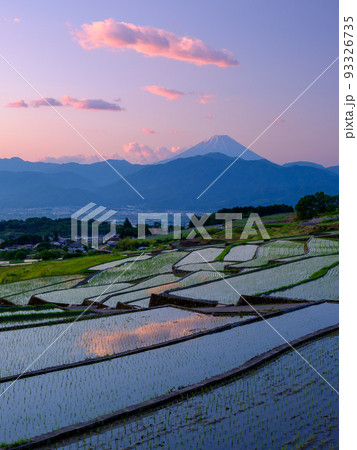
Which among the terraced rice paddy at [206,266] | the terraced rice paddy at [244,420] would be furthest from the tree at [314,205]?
the terraced rice paddy at [244,420]

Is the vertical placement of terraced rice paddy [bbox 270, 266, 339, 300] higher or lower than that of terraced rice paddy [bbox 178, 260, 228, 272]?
higher

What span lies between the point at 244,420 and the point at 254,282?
10.6 m

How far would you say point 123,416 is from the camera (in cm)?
533

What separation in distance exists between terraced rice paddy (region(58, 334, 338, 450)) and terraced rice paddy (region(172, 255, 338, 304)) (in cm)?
700

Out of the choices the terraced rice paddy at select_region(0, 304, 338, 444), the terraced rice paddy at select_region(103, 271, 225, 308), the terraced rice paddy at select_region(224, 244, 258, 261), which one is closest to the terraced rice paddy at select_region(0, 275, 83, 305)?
the terraced rice paddy at select_region(103, 271, 225, 308)

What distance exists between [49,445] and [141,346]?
406cm

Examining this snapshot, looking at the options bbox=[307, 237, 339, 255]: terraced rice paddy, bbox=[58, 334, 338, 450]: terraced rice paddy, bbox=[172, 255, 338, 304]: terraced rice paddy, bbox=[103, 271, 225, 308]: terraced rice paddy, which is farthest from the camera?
bbox=[307, 237, 339, 255]: terraced rice paddy

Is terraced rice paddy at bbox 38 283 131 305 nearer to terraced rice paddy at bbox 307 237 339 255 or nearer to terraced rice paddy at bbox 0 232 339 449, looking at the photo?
terraced rice paddy at bbox 0 232 339 449

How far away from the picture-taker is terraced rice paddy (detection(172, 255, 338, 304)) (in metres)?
14.0

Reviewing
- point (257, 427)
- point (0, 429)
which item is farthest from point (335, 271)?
point (0, 429)

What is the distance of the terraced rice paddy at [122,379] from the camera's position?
18.1 ft

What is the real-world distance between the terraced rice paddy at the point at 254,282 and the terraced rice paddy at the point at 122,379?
15.3 ft

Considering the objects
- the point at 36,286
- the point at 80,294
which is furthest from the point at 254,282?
the point at 36,286

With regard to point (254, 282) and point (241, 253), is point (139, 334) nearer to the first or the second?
point (254, 282)
